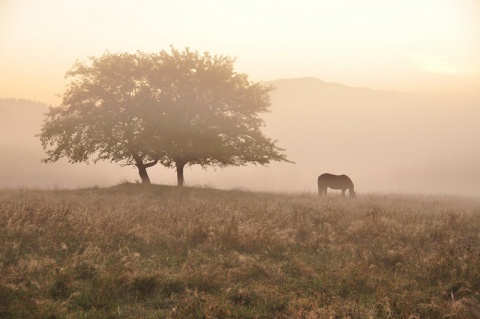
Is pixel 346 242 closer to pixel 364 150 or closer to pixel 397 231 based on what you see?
pixel 397 231

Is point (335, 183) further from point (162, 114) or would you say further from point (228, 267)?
point (228, 267)

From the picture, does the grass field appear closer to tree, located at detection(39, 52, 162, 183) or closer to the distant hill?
tree, located at detection(39, 52, 162, 183)

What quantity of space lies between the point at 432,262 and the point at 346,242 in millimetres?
2826

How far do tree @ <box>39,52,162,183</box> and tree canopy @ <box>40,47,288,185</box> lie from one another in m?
0.07

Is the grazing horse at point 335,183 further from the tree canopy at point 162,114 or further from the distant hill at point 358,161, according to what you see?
the distant hill at point 358,161

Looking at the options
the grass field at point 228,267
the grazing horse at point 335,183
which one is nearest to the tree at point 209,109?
the grazing horse at point 335,183

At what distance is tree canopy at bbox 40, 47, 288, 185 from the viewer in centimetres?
2669

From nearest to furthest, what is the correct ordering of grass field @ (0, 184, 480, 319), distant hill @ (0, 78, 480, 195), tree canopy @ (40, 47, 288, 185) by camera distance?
grass field @ (0, 184, 480, 319), tree canopy @ (40, 47, 288, 185), distant hill @ (0, 78, 480, 195)

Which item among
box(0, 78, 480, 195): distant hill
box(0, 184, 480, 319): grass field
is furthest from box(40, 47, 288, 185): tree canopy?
box(0, 78, 480, 195): distant hill

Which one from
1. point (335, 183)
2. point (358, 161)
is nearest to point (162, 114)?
point (335, 183)

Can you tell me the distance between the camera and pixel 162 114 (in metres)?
26.9

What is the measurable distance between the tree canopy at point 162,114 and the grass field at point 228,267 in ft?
49.7

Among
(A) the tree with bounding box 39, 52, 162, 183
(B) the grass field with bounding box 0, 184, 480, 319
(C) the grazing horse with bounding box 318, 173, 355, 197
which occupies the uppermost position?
(A) the tree with bounding box 39, 52, 162, 183

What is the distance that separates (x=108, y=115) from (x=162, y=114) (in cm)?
402
